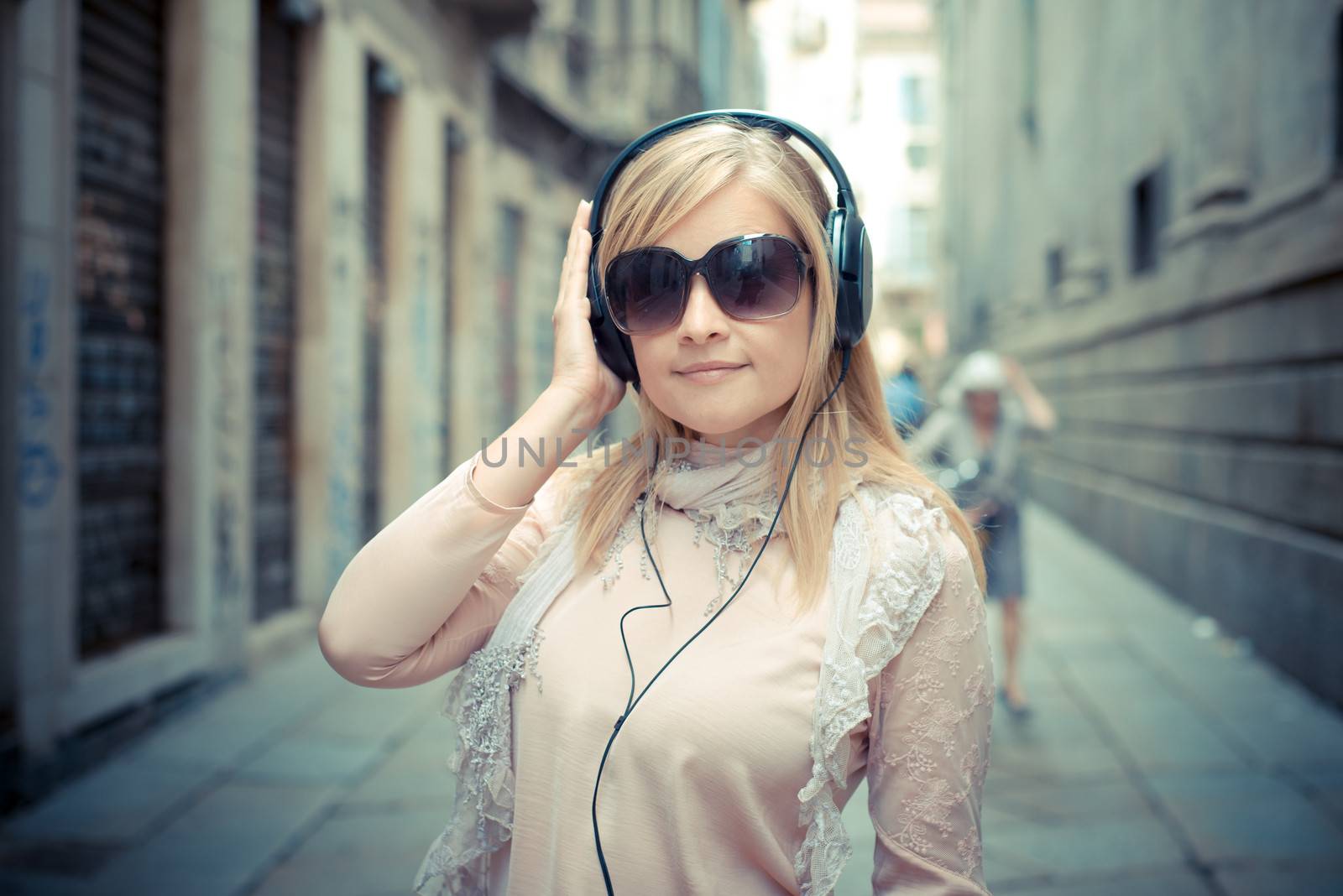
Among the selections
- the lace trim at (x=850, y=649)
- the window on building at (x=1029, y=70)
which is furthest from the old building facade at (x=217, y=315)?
the window on building at (x=1029, y=70)

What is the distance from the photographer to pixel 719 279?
1.51 m

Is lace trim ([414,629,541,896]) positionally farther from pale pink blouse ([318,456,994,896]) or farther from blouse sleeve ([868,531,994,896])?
blouse sleeve ([868,531,994,896])

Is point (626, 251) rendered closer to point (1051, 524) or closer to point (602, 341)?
point (602, 341)

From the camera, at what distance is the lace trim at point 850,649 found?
4.72 feet

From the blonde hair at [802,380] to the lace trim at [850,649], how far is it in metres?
0.06

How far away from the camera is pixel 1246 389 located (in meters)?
7.07

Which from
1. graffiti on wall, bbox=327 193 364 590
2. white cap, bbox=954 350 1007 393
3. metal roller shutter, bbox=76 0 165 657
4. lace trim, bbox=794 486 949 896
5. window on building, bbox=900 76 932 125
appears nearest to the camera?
lace trim, bbox=794 486 949 896

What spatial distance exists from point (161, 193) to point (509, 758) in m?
5.28

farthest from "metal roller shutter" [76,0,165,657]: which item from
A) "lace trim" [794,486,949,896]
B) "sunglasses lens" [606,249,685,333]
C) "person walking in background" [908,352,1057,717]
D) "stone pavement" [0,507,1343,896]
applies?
"lace trim" [794,486,949,896]

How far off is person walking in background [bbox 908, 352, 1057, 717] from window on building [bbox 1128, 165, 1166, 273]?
4386 mm

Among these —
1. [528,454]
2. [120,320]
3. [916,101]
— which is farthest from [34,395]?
[916,101]

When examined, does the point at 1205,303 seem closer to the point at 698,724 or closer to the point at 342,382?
the point at 342,382

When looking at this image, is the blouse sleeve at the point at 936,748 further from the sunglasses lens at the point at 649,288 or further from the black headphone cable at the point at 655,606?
the sunglasses lens at the point at 649,288

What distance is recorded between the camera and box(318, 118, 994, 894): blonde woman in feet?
4.80
